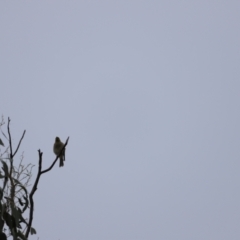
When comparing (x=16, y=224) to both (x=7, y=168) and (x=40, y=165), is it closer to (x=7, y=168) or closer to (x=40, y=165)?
(x=7, y=168)

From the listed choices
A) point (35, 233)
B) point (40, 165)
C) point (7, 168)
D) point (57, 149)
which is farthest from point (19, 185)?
point (57, 149)

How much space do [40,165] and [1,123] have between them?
94 centimetres

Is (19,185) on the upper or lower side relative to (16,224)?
upper

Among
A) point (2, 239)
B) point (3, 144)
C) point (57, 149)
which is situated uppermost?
→ point (57, 149)

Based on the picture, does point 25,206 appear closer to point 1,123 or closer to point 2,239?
point 2,239

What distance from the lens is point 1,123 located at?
3.44 m

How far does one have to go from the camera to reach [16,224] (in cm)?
301

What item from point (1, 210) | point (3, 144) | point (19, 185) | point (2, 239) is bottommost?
point (2, 239)

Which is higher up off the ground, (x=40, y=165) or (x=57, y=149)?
(x=57, y=149)

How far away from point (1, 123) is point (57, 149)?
Result: 3.91m

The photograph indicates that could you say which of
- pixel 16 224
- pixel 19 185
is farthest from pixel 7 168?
pixel 16 224

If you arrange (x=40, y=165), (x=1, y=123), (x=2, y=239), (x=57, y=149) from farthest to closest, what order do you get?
(x=57, y=149) → (x=1, y=123) → (x=2, y=239) → (x=40, y=165)

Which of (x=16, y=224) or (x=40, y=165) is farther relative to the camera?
(x=16, y=224)


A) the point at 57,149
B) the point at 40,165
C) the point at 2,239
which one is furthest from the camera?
the point at 57,149
